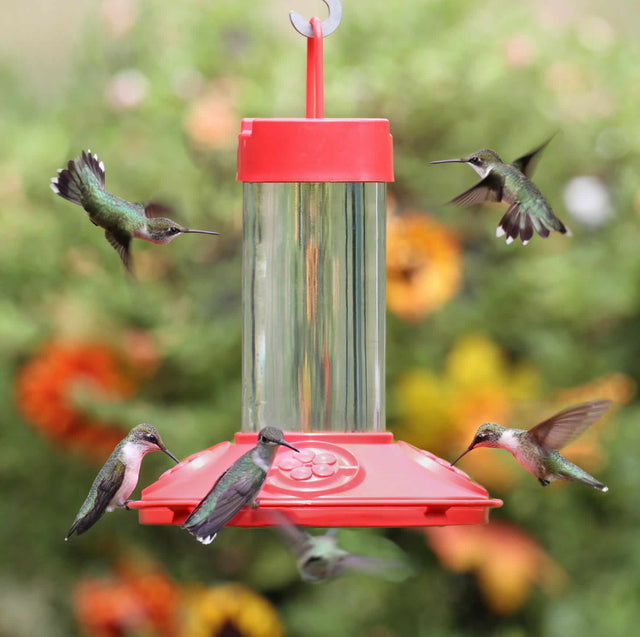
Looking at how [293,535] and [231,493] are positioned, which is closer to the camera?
[231,493]

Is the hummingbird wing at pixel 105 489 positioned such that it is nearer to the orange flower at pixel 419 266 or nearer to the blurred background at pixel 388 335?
A: the blurred background at pixel 388 335

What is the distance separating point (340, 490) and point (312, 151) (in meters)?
0.55

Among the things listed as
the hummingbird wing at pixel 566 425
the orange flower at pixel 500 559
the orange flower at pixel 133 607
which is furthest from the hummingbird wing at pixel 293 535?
the orange flower at pixel 133 607

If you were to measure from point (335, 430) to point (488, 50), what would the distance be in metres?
2.86

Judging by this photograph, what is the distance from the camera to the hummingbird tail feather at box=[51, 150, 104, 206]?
6.59ft

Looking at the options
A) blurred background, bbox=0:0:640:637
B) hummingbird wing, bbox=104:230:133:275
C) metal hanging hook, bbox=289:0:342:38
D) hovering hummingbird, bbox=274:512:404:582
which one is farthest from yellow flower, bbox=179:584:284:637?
metal hanging hook, bbox=289:0:342:38

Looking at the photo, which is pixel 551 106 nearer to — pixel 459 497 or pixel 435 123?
pixel 435 123

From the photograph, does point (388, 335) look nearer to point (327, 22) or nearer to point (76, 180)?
point (76, 180)

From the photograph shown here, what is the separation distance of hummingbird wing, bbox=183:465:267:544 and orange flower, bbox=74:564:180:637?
2.62 metres

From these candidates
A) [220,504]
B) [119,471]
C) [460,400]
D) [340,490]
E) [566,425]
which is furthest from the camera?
[460,400]

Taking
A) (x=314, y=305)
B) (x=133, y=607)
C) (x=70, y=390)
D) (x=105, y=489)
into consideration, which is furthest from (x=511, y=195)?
(x=133, y=607)

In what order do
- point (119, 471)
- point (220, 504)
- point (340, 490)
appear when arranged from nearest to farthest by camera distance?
point (220, 504) → point (340, 490) → point (119, 471)

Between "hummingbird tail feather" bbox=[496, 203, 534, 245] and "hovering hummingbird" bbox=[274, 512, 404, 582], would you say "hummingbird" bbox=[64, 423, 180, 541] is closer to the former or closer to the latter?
"hovering hummingbird" bbox=[274, 512, 404, 582]

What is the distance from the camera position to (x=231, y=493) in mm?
1595
